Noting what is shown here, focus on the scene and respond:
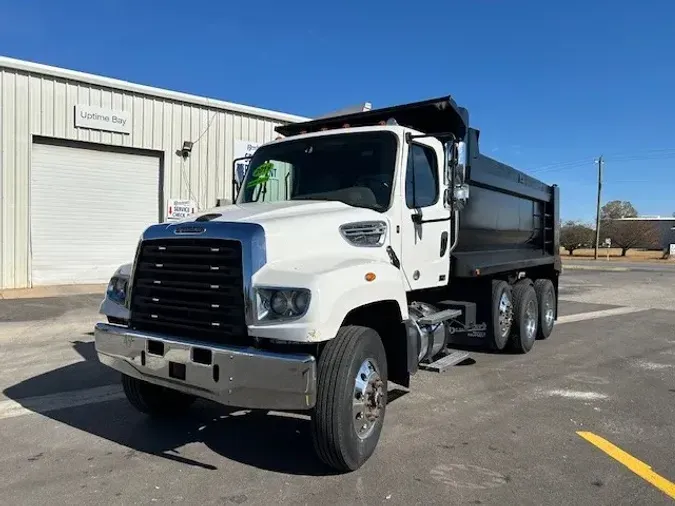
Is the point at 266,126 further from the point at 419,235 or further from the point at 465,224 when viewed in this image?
the point at 419,235

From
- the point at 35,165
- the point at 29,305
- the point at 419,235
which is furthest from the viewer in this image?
the point at 35,165

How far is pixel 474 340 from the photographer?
7496mm

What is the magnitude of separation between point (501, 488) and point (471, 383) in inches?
113

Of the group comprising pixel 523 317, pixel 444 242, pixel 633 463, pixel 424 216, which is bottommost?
pixel 633 463

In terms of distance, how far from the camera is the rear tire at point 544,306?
31.2ft

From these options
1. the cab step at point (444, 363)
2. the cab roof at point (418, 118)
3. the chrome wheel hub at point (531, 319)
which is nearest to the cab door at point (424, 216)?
the cab roof at point (418, 118)

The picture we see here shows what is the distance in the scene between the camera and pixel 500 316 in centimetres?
782

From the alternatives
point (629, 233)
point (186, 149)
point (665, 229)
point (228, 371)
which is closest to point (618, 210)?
point (665, 229)

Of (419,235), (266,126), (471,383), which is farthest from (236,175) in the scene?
(266,126)

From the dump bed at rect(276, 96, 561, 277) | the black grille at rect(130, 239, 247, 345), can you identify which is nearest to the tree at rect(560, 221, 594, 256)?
the dump bed at rect(276, 96, 561, 277)

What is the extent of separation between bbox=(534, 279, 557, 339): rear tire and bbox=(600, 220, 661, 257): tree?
6711cm

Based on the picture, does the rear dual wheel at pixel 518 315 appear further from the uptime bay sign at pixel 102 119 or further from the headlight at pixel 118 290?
the uptime bay sign at pixel 102 119

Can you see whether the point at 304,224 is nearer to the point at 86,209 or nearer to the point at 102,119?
the point at 102,119

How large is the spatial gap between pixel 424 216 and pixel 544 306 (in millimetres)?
Result: 5178
